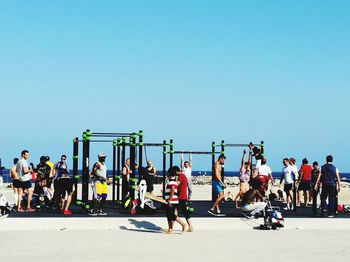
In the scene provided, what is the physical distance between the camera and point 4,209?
1695 centimetres

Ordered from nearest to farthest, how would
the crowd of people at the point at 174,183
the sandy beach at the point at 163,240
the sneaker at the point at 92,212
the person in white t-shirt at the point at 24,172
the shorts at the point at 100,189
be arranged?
the sandy beach at the point at 163,240
the crowd of people at the point at 174,183
the shorts at the point at 100,189
the sneaker at the point at 92,212
the person in white t-shirt at the point at 24,172

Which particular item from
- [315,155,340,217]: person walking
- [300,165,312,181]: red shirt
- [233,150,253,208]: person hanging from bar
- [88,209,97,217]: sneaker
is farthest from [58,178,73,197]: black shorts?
[300,165,312,181]: red shirt

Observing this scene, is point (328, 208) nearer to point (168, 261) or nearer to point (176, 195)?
point (176, 195)

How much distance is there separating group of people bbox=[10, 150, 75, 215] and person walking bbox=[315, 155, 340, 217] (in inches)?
255

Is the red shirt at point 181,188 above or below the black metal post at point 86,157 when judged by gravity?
below

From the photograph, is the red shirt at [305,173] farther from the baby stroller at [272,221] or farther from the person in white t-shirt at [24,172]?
the person in white t-shirt at [24,172]

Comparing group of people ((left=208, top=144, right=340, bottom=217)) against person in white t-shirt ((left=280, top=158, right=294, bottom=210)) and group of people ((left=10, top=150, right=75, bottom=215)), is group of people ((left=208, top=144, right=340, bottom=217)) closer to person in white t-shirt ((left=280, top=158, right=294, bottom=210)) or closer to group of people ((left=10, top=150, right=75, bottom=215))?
person in white t-shirt ((left=280, top=158, right=294, bottom=210))

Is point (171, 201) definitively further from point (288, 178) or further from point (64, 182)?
point (288, 178)

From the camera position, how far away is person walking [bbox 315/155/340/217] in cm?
1669

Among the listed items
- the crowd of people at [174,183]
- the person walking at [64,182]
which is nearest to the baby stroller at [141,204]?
the crowd of people at [174,183]

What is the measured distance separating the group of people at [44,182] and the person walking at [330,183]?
648 centimetres

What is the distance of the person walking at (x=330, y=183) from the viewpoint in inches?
657

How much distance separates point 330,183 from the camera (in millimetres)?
16672

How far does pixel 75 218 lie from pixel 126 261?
19.2ft
